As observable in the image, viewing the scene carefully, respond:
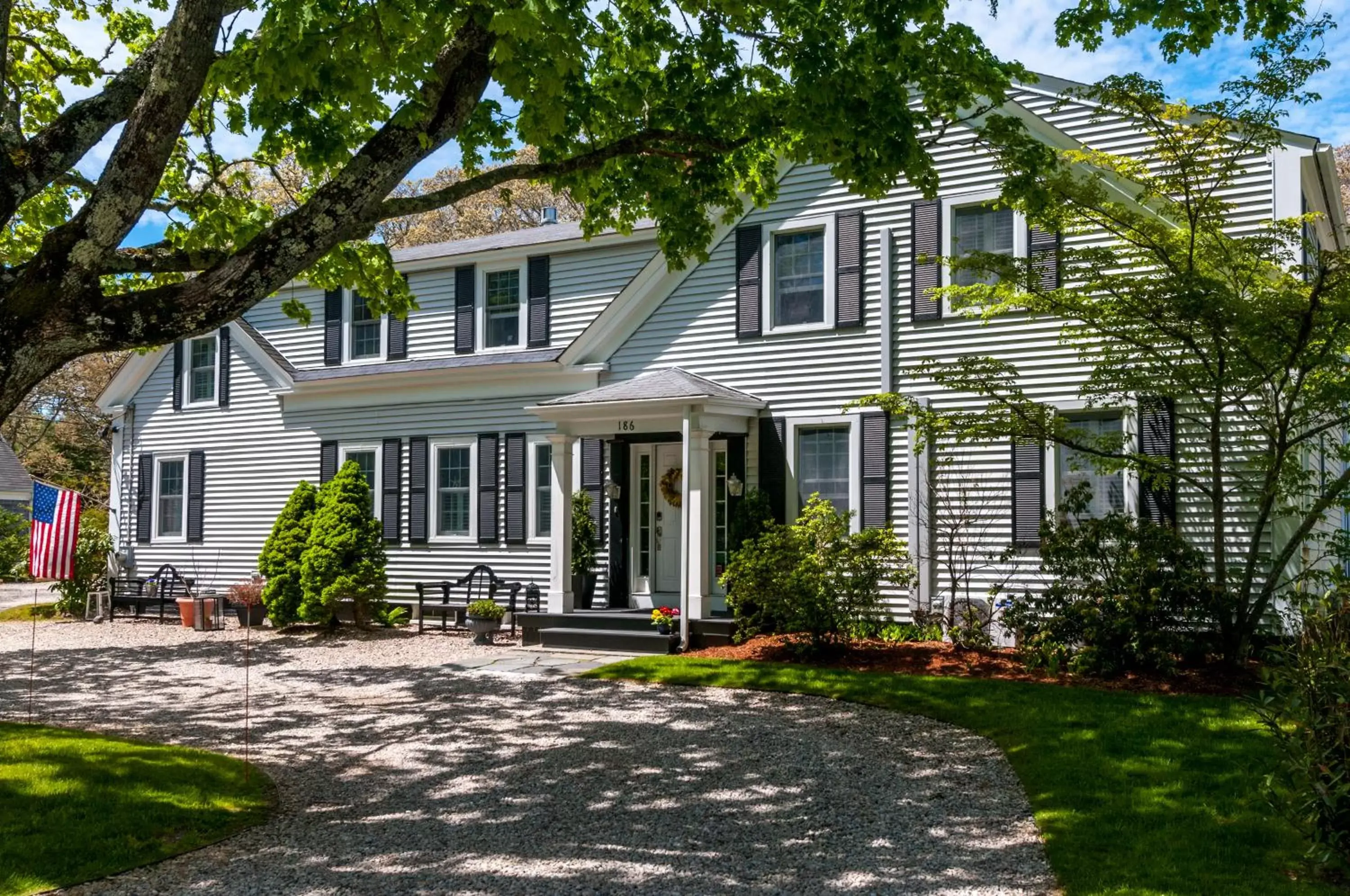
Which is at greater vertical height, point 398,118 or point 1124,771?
point 398,118

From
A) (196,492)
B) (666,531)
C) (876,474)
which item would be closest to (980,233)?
(876,474)

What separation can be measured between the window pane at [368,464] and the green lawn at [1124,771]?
8.69 m

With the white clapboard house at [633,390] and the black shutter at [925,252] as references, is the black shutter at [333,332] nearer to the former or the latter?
the white clapboard house at [633,390]

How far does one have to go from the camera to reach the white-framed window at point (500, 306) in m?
18.0

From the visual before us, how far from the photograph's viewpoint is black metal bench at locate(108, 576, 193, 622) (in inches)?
760

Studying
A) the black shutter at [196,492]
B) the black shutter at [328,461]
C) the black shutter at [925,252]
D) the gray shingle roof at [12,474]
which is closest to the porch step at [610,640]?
the black shutter at [925,252]

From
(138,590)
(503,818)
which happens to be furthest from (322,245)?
(138,590)

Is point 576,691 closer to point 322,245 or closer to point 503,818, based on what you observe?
point 503,818

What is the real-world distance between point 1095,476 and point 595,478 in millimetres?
7064

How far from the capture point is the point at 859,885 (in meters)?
5.38

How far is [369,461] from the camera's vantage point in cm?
1878

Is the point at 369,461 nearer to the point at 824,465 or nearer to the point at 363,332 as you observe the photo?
the point at 363,332

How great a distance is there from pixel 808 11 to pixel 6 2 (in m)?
5.44

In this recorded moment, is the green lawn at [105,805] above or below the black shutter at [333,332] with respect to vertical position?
below
